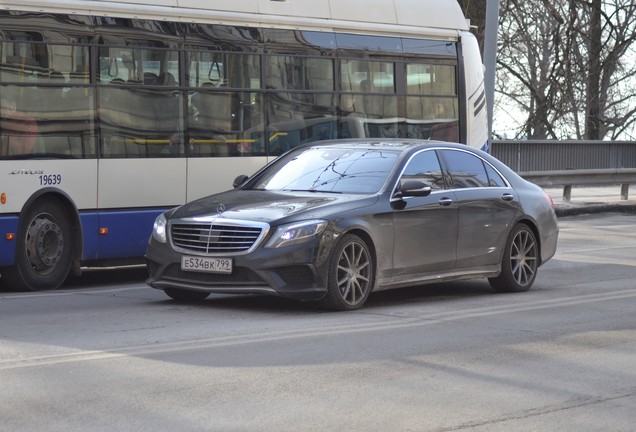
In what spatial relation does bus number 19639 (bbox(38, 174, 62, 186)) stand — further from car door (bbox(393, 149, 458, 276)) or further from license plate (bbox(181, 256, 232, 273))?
car door (bbox(393, 149, 458, 276))

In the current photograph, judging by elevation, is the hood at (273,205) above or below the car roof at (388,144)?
below

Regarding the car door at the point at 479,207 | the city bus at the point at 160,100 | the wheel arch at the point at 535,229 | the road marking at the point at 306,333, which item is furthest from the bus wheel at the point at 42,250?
the wheel arch at the point at 535,229

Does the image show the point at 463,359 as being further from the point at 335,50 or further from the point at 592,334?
the point at 335,50

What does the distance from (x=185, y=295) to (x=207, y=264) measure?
0.90 m

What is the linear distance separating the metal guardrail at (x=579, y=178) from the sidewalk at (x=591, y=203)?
0.37 m

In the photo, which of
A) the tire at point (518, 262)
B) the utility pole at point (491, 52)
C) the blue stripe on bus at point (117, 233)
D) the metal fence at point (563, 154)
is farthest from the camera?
the metal fence at point (563, 154)

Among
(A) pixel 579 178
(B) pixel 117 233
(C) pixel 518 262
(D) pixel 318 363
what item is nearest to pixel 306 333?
(D) pixel 318 363

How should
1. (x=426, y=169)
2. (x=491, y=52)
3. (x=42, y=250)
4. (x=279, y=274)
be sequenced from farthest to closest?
(x=491, y=52)
(x=42, y=250)
(x=426, y=169)
(x=279, y=274)

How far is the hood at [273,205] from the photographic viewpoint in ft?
36.8

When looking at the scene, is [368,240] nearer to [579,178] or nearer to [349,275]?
[349,275]

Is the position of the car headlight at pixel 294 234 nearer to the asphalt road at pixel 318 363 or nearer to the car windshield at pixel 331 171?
the asphalt road at pixel 318 363

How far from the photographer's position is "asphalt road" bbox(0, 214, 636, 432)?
274 inches

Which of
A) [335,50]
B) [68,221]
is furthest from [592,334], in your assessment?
[335,50]

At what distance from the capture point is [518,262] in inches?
528
